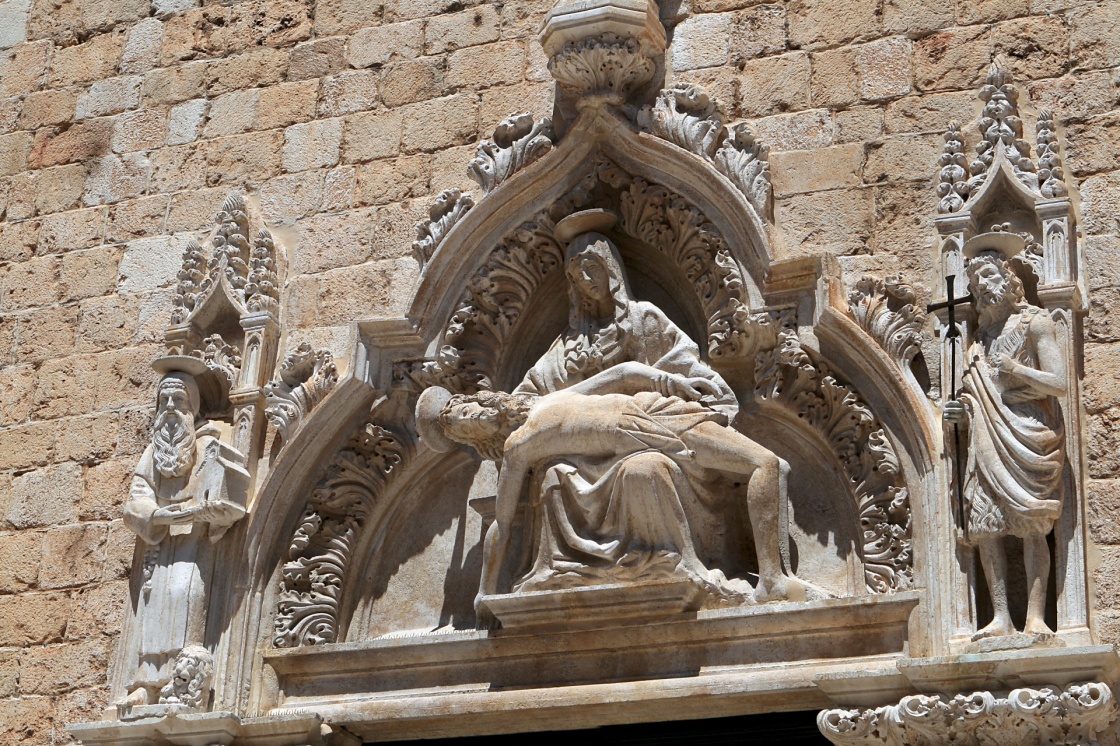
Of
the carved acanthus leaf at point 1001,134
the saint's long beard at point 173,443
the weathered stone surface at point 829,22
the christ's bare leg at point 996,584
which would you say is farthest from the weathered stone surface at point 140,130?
the christ's bare leg at point 996,584

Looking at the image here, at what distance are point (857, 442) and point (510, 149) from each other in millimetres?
1819

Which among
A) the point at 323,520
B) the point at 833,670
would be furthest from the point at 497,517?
the point at 833,670

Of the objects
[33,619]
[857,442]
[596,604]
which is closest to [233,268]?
A: [33,619]

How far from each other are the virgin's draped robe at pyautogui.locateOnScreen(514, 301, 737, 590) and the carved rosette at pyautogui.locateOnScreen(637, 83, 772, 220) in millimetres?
702

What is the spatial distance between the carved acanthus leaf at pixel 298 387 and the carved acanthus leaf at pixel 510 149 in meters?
0.92

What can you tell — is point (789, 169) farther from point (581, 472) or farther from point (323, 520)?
point (323, 520)

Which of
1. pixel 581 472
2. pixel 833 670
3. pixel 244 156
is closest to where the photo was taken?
pixel 833 670

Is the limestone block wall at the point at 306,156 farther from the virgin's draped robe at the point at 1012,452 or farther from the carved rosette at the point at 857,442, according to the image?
the carved rosette at the point at 857,442

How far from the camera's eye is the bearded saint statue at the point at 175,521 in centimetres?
695

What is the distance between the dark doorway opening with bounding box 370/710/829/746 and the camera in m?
6.37

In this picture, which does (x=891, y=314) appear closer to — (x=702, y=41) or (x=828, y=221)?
(x=828, y=221)

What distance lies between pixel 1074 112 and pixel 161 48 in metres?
4.08

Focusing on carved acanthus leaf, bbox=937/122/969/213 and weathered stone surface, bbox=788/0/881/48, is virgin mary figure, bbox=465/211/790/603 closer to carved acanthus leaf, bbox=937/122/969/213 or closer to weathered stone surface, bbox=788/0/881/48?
carved acanthus leaf, bbox=937/122/969/213

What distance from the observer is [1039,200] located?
21.0 ft
